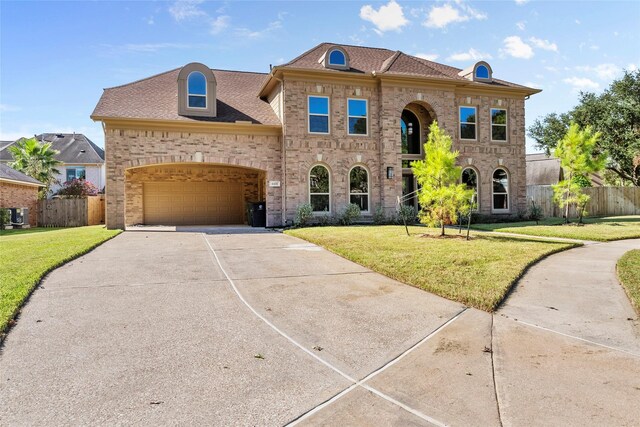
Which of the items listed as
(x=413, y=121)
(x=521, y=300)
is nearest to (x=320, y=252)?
(x=521, y=300)

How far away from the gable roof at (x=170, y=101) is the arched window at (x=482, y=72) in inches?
414

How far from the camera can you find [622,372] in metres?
3.75

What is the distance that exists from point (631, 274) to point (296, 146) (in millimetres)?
12815

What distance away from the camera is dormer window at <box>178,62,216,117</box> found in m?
17.4

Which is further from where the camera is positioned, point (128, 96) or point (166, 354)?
point (128, 96)

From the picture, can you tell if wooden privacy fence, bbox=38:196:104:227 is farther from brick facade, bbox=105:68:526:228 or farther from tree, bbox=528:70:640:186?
tree, bbox=528:70:640:186

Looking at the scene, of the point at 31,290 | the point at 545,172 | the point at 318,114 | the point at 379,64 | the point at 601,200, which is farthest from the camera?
the point at 545,172

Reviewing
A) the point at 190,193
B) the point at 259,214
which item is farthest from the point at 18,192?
the point at 259,214

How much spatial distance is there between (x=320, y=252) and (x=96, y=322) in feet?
19.7

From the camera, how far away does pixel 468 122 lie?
67.4 ft

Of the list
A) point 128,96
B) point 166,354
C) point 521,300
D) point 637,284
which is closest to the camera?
point 166,354

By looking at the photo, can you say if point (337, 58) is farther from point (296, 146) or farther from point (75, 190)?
point (75, 190)

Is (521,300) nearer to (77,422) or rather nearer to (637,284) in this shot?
(637,284)

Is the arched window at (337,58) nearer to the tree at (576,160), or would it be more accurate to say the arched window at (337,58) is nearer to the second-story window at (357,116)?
the second-story window at (357,116)
